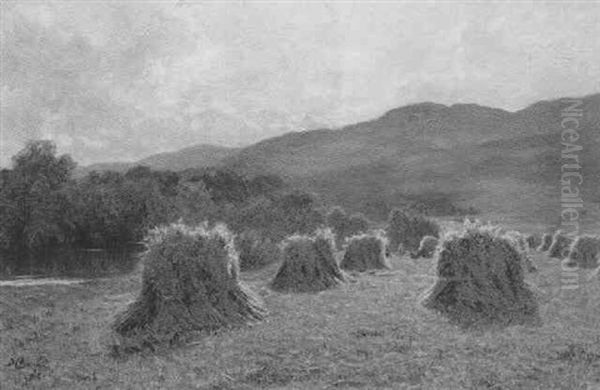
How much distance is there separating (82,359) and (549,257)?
127 ft

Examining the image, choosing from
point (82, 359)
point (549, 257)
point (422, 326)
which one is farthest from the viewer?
point (549, 257)

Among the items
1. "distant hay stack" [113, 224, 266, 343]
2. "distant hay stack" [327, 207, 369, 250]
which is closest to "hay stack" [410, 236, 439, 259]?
"distant hay stack" [327, 207, 369, 250]

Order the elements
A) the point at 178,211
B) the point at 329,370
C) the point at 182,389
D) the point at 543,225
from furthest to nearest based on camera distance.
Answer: the point at 543,225 < the point at 178,211 < the point at 329,370 < the point at 182,389

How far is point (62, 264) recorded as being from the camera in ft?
177

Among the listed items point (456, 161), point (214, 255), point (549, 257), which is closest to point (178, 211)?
point (549, 257)

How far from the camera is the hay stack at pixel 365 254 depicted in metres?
39.3

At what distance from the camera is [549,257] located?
48.2 m

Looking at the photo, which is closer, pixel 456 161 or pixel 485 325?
pixel 485 325

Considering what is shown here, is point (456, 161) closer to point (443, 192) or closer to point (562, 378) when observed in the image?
point (443, 192)

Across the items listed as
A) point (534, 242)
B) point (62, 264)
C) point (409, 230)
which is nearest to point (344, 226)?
point (409, 230)

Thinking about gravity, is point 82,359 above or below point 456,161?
below

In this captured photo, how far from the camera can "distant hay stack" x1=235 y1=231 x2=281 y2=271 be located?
44.1m

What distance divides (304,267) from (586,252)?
17.1 meters

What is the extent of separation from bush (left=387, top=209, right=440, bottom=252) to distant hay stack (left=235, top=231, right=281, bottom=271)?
17737 millimetres
